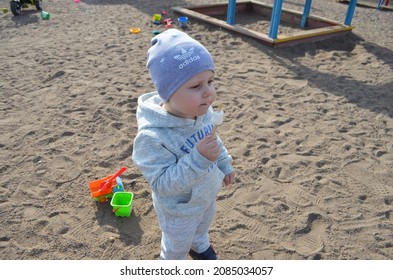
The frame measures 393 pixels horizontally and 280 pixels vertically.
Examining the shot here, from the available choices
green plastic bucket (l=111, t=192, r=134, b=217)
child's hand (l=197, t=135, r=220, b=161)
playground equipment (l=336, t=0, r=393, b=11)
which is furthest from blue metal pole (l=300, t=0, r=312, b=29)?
child's hand (l=197, t=135, r=220, b=161)

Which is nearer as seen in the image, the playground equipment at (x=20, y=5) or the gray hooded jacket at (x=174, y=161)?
the gray hooded jacket at (x=174, y=161)

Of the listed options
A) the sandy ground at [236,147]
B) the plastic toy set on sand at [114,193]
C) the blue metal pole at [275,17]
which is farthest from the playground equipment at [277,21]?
the plastic toy set on sand at [114,193]

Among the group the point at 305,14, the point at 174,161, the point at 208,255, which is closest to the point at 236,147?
the point at 208,255

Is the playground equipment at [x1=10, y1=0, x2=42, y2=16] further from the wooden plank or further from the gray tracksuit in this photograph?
the gray tracksuit

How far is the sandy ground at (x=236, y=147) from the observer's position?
103 inches

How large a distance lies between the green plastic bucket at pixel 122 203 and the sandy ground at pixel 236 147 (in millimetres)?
65

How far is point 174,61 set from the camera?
160 centimetres

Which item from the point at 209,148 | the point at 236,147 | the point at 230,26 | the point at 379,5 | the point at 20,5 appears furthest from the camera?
the point at 379,5

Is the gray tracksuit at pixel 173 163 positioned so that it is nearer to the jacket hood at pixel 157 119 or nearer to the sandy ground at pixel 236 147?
the jacket hood at pixel 157 119

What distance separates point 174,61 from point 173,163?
0.49 metres

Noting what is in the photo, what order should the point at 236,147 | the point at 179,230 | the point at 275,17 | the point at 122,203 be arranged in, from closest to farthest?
the point at 179,230, the point at 122,203, the point at 236,147, the point at 275,17

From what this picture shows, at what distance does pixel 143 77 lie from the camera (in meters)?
5.29

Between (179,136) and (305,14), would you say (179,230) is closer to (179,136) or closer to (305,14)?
(179,136)

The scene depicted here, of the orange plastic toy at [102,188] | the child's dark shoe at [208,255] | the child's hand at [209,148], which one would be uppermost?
the child's hand at [209,148]
